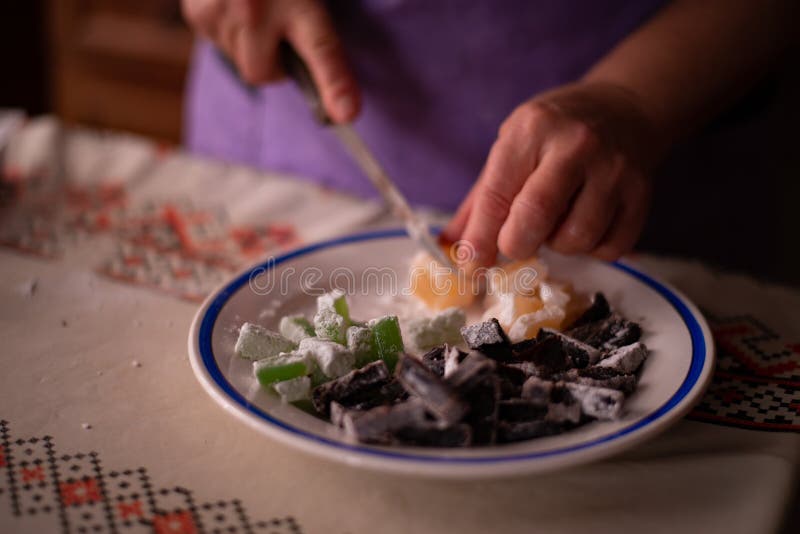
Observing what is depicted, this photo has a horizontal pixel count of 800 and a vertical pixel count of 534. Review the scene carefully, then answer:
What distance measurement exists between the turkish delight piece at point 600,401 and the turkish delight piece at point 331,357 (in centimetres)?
25

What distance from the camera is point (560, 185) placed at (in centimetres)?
98

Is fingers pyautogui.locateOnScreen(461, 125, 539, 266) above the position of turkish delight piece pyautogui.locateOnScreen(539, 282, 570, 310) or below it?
above

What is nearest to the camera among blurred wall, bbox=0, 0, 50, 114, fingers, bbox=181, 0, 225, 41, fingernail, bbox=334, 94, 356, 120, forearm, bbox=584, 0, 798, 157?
forearm, bbox=584, 0, 798, 157

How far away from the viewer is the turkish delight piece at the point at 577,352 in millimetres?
859

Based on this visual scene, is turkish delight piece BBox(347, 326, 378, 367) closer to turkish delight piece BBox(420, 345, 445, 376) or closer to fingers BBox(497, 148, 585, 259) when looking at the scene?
turkish delight piece BBox(420, 345, 445, 376)

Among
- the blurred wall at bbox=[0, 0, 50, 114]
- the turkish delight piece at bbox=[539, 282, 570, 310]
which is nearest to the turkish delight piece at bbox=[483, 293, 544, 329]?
the turkish delight piece at bbox=[539, 282, 570, 310]

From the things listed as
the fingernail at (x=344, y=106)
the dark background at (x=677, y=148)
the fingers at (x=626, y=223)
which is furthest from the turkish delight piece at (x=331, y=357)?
the dark background at (x=677, y=148)

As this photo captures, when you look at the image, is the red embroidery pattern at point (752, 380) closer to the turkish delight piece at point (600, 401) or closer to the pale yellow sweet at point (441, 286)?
the turkish delight piece at point (600, 401)

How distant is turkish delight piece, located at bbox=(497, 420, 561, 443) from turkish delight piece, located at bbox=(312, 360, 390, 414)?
0.14 m

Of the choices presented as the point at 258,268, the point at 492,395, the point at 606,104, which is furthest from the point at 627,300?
the point at 258,268

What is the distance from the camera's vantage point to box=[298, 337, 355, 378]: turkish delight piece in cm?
81

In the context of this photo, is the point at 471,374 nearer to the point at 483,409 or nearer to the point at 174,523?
the point at 483,409

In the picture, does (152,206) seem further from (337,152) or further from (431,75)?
(431,75)

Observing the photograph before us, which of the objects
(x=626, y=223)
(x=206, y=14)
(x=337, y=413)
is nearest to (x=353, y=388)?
(x=337, y=413)
